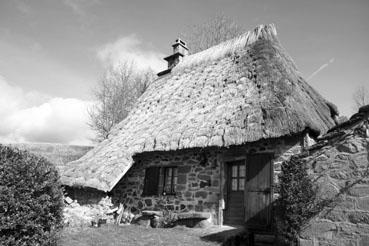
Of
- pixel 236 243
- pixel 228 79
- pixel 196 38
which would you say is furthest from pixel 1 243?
pixel 196 38

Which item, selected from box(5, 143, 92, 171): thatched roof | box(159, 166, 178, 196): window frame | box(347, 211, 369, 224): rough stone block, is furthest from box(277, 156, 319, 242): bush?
box(5, 143, 92, 171): thatched roof

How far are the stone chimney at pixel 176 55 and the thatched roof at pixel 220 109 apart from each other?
1.40 meters

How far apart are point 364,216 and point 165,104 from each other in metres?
7.68

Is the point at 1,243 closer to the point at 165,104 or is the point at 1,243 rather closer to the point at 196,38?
the point at 165,104

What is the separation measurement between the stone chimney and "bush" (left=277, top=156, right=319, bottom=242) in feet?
29.4

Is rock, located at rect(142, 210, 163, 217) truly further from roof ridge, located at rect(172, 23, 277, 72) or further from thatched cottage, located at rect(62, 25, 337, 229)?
roof ridge, located at rect(172, 23, 277, 72)

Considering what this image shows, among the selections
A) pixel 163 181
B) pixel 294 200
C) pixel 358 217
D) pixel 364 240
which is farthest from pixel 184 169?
pixel 364 240

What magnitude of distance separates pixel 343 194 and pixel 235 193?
3445mm

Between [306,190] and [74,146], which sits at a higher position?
[74,146]

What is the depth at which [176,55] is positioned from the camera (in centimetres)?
1374

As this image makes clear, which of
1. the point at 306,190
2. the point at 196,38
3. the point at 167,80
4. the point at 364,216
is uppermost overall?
the point at 196,38

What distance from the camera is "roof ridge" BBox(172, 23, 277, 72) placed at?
10.2 m

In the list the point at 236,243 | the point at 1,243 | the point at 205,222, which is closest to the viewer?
the point at 1,243

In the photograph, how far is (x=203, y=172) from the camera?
838cm
